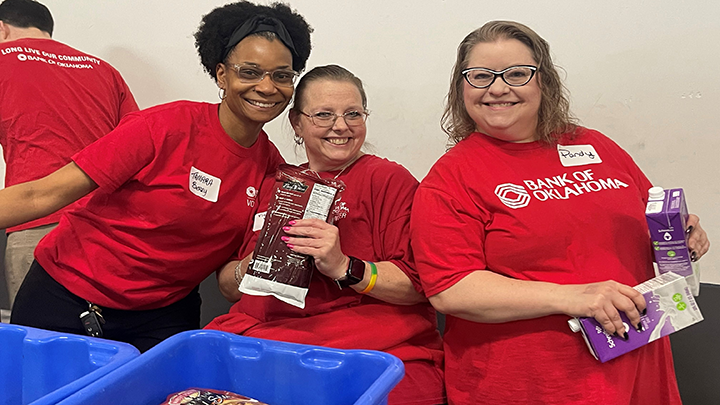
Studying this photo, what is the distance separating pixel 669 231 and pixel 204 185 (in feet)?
3.77

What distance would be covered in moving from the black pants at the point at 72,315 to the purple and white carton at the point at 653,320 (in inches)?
46.7

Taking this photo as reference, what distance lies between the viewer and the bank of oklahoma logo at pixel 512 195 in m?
1.31

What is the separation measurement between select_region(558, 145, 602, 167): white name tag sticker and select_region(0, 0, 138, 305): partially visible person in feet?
6.51

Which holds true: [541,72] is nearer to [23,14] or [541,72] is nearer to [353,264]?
[353,264]

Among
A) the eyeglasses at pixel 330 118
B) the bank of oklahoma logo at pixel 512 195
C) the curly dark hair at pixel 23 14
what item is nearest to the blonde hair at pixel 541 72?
the bank of oklahoma logo at pixel 512 195

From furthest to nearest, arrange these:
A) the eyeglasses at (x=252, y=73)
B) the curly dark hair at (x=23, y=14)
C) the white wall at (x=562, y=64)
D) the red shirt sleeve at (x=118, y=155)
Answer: the curly dark hair at (x=23, y=14)
the white wall at (x=562, y=64)
the eyeglasses at (x=252, y=73)
the red shirt sleeve at (x=118, y=155)

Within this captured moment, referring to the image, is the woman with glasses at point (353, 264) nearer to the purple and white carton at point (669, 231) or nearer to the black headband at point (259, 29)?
the black headband at point (259, 29)

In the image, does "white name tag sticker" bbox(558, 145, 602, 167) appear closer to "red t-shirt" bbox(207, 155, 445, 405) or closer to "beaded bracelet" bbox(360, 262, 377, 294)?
"red t-shirt" bbox(207, 155, 445, 405)

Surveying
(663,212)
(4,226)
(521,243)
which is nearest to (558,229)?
(521,243)

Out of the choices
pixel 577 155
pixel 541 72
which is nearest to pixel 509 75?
pixel 541 72

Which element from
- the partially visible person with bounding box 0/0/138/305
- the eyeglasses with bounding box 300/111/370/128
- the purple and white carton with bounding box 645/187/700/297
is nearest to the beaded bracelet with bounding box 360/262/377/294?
the eyeglasses with bounding box 300/111/370/128

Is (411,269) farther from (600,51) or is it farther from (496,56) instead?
(600,51)

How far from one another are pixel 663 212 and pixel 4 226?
4.90 feet

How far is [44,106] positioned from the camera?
95.5 inches
